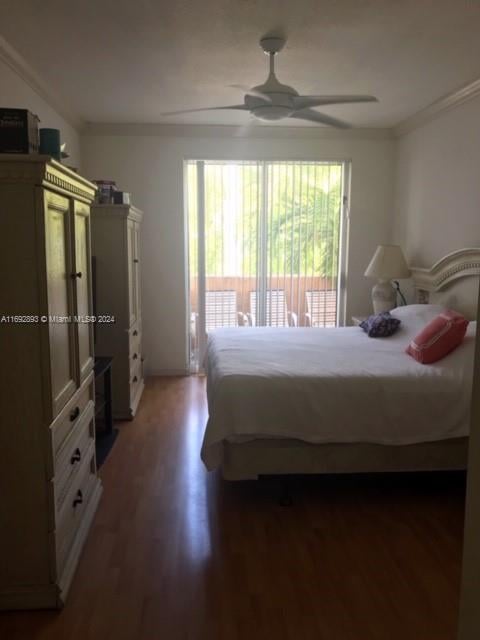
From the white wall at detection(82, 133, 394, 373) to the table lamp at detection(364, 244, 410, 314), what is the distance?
0.72 m

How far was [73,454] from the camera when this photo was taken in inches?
86.6

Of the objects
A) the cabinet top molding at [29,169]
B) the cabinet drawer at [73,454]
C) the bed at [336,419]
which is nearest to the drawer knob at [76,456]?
the cabinet drawer at [73,454]

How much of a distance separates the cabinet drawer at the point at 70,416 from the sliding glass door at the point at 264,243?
2891mm

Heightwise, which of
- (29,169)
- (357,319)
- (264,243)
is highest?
(29,169)

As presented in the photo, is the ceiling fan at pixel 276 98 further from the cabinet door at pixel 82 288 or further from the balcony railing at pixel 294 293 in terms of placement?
the balcony railing at pixel 294 293

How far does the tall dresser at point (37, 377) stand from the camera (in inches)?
68.0

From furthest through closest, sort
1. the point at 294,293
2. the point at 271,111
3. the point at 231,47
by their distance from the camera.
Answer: the point at 294,293 → the point at 231,47 → the point at 271,111

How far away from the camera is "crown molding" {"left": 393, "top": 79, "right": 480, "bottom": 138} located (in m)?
3.63

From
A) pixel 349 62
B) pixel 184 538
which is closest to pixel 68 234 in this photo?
pixel 184 538

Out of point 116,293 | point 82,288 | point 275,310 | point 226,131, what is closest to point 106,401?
point 116,293

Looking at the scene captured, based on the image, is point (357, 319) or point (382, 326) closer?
point (382, 326)

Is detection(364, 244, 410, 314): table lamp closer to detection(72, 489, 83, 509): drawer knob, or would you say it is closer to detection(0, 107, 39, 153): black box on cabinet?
detection(72, 489, 83, 509): drawer knob

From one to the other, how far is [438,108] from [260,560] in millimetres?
3672

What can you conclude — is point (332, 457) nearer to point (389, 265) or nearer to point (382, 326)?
point (382, 326)
